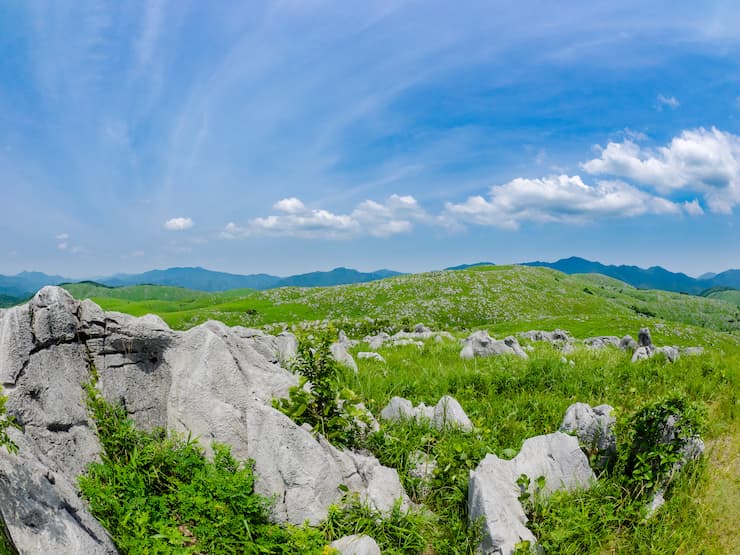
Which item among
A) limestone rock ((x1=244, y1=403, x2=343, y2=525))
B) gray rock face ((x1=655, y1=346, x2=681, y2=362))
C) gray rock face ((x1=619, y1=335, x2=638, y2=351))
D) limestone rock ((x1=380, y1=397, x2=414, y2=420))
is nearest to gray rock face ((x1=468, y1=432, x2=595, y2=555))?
limestone rock ((x1=244, y1=403, x2=343, y2=525))

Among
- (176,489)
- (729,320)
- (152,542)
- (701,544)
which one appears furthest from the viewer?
(729,320)

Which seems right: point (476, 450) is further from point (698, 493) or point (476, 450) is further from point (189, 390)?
point (189, 390)

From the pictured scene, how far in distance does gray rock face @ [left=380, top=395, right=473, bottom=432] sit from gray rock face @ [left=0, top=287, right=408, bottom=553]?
1.91 metres

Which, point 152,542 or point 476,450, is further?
point 476,450

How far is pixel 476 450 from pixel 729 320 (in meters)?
208

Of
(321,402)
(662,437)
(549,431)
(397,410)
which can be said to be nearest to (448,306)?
(549,431)

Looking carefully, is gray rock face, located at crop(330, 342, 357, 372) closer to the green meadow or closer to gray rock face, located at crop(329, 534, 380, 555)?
the green meadow

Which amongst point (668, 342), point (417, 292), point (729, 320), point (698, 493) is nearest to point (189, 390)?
point (698, 493)

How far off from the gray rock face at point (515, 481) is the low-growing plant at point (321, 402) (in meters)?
2.60

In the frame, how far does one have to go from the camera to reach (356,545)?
19.4 ft

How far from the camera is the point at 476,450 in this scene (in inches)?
315

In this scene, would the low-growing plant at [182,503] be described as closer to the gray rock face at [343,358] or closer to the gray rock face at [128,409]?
the gray rock face at [128,409]

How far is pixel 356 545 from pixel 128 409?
559cm

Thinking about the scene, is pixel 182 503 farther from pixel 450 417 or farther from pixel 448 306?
pixel 448 306
